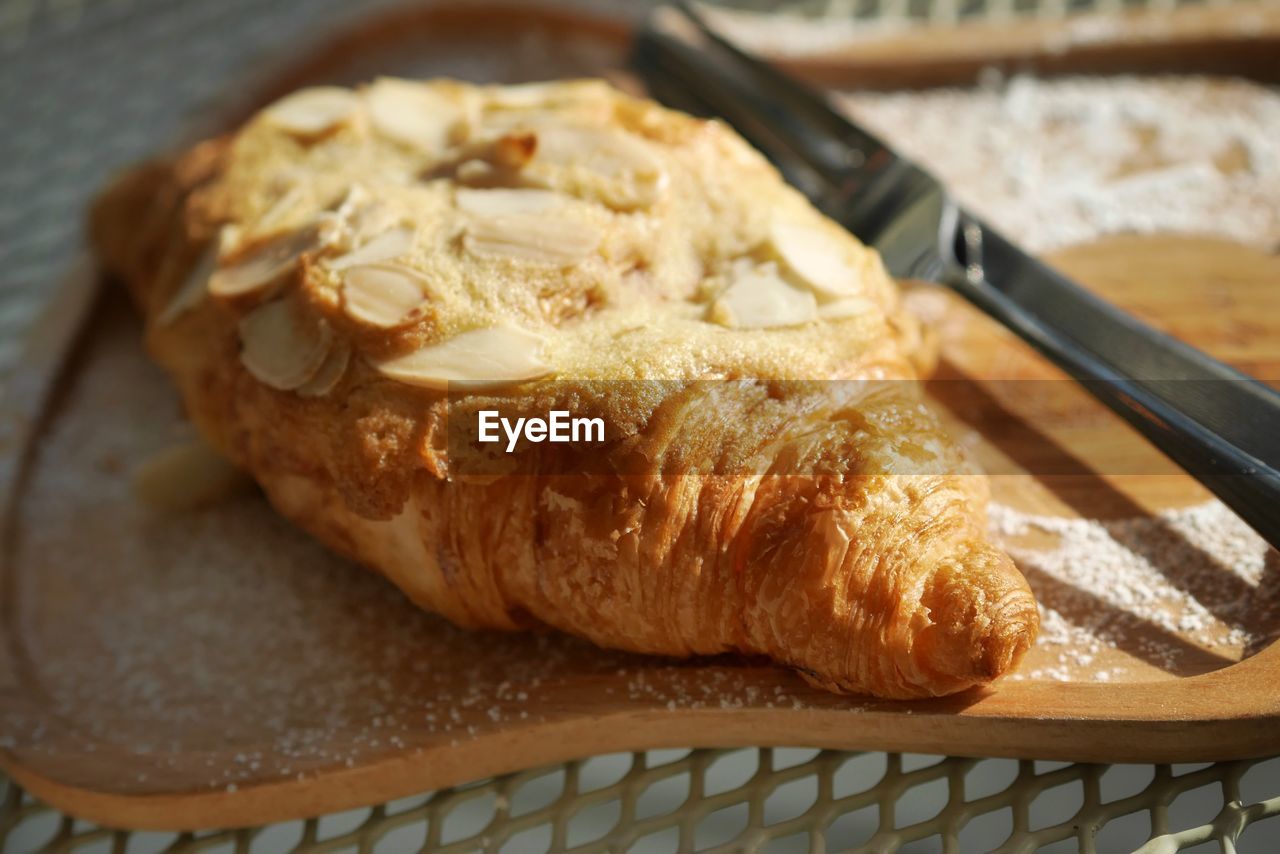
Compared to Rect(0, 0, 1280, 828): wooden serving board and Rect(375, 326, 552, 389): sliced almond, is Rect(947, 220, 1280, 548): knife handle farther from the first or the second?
Rect(375, 326, 552, 389): sliced almond

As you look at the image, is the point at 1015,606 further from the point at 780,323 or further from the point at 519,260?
the point at 519,260

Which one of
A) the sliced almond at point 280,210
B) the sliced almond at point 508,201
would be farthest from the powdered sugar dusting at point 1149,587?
the sliced almond at point 280,210

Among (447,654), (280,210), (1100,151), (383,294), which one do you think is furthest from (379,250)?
(1100,151)

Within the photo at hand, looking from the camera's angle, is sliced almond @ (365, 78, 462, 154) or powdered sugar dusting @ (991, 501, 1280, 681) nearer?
powdered sugar dusting @ (991, 501, 1280, 681)
